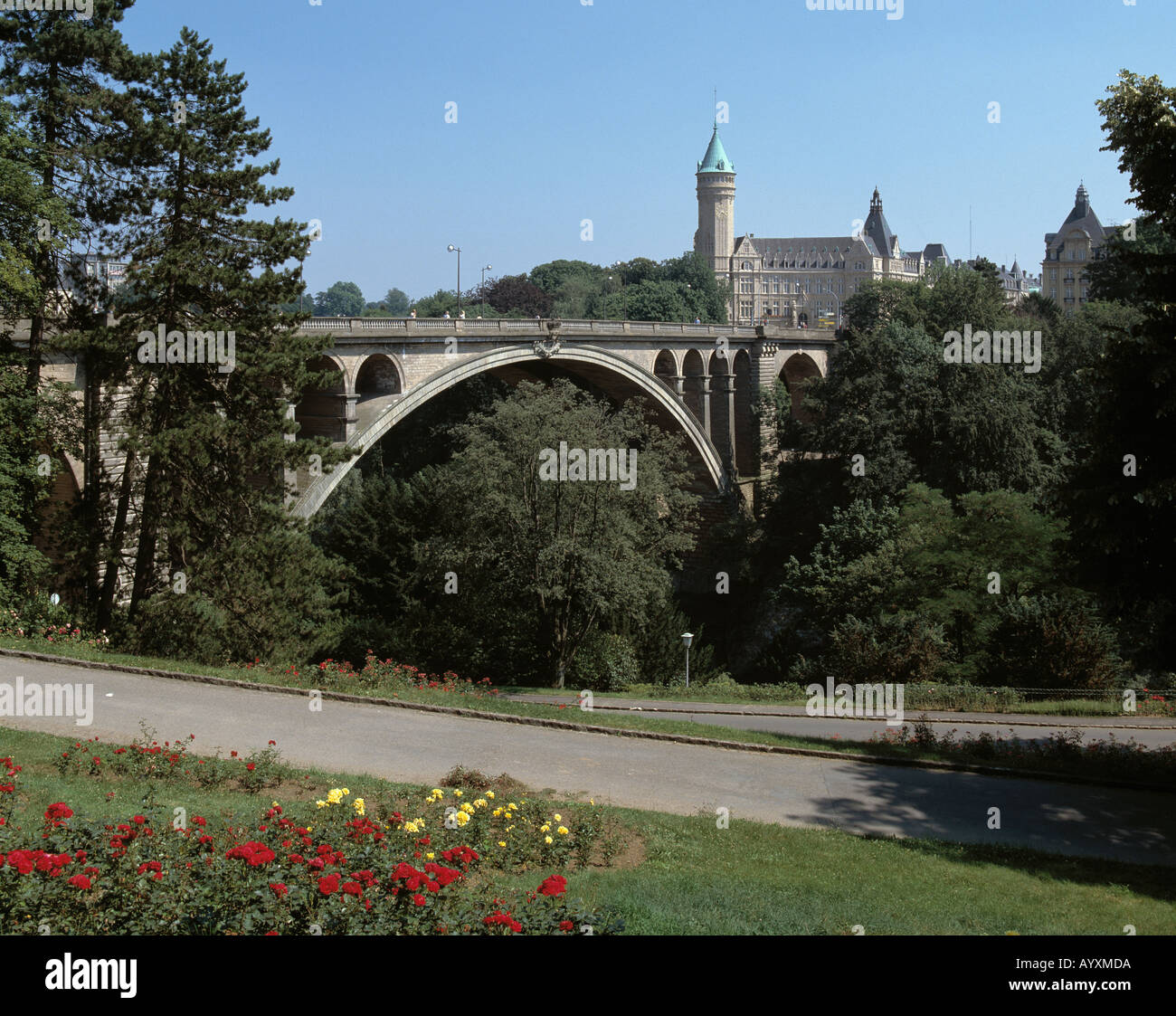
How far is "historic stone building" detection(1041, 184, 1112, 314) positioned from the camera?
134m

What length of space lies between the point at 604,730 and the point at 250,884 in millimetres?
9310

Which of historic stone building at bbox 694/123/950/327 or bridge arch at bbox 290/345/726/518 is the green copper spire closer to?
historic stone building at bbox 694/123/950/327

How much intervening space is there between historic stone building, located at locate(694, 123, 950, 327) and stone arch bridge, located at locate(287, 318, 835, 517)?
110m

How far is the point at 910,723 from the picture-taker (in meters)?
22.0

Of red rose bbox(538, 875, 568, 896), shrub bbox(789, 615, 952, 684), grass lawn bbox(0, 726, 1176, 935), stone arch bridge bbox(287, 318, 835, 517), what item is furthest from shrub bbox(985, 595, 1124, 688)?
red rose bbox(538, 875, 568, 896)

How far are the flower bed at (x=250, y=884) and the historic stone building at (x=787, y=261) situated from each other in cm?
16527

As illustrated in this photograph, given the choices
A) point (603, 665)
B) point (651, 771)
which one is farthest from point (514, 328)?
point (651, 771)

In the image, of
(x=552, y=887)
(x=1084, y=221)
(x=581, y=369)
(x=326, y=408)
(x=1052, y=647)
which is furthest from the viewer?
(x=1084, y=221)

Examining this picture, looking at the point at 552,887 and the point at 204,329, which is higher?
the point at 204,329

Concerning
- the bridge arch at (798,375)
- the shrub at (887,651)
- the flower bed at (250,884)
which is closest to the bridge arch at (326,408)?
the shrub at (887,651)

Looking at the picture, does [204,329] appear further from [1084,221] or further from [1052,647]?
[1084,221]

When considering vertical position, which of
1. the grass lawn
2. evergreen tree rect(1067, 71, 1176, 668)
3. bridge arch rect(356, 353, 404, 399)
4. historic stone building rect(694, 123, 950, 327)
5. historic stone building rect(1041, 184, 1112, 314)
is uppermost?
historic stone building rect(694, 123, 950, 327)
